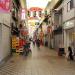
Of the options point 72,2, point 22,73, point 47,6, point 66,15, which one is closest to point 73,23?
point 72,2

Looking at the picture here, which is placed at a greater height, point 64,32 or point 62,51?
point 64,32

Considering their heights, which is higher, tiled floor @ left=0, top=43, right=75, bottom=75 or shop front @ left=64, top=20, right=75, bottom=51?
shop front @ left=64, top=20, right=75, bottom=51

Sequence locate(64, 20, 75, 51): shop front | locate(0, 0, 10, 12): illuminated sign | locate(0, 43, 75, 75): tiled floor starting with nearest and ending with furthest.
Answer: locate(0, 0, 10, 12): illuminated sign < locate(0, 43, 75, 75): tiled floor < locate(64, 20, 75, 51): shop front

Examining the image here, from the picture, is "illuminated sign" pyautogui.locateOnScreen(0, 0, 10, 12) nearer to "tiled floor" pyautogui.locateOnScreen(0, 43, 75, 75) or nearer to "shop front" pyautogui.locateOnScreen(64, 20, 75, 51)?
"tiled floor" pyautogui.locateOnScreen(0, 43, 75, 75)

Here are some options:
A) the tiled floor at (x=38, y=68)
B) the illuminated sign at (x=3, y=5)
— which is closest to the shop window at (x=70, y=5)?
the tiled floor at (x=38, y=68)

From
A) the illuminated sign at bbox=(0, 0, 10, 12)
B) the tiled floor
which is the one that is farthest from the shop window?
the illuminated sign at bbox=(0, 0, 10, 12)

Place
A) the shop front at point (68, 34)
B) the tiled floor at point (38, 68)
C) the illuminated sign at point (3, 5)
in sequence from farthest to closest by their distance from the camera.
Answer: the shop front at point (68, 34), the tiled floor at point (38, 68), the illuminated sign at point (3, 5)

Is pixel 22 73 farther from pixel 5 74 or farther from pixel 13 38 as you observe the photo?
pixel 13 38

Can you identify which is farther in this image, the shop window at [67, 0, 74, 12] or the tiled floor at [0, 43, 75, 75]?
the shop window at [67, 0, 74, 12]

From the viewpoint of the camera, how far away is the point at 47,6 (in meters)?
65.6

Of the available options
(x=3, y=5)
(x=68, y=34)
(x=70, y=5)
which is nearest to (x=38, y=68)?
(x=3, y=5)

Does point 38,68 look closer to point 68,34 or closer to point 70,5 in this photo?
point 70,5

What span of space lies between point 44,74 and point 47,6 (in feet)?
165

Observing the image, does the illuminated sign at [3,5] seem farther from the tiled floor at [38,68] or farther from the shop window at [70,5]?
the shop window at [70,5]
